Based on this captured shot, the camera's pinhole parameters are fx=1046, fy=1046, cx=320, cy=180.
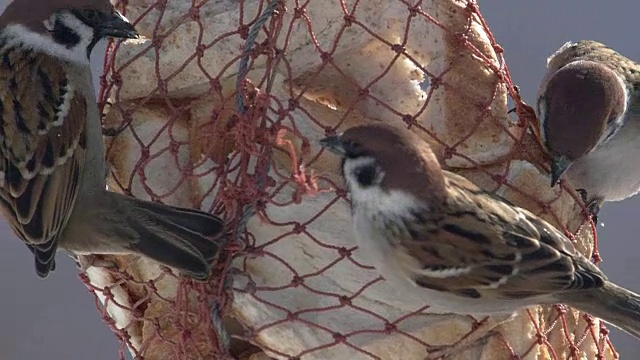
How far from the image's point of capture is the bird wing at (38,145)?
126 cm

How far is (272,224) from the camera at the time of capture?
1.17m

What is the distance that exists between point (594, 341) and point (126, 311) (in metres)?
0.59

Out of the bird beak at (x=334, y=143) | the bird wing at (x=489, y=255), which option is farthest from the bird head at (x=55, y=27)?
the bird wing at (x=489, y=255)

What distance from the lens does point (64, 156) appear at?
51.5 inches

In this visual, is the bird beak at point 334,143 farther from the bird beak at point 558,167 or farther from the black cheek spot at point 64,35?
the black cheek spot at point 64,35

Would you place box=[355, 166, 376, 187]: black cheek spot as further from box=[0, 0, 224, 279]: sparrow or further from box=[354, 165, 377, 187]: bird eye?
box=[0, 0, 224, 279]: sparrow

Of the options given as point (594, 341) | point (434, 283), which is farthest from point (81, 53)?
point (594, 341)

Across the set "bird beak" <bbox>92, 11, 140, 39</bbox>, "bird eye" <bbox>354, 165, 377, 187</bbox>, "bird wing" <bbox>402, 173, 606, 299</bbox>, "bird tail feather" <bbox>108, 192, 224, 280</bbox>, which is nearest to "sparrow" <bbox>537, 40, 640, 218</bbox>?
"bird wing" <bbox>402, 173, 606, 299</bbox>

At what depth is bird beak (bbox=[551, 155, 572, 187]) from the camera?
4.08 ft

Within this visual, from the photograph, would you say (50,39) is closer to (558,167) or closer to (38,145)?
(38,145)

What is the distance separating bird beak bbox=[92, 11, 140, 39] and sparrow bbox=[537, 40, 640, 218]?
20.9 inches

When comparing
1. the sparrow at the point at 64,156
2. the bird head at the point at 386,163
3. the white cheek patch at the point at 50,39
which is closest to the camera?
the bird head at the point at 386,163

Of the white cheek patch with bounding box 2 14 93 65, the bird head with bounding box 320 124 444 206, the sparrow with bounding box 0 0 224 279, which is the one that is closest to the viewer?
the bird head with bounding box 320 124 444 206

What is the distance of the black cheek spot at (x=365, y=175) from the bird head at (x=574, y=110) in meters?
0.25
